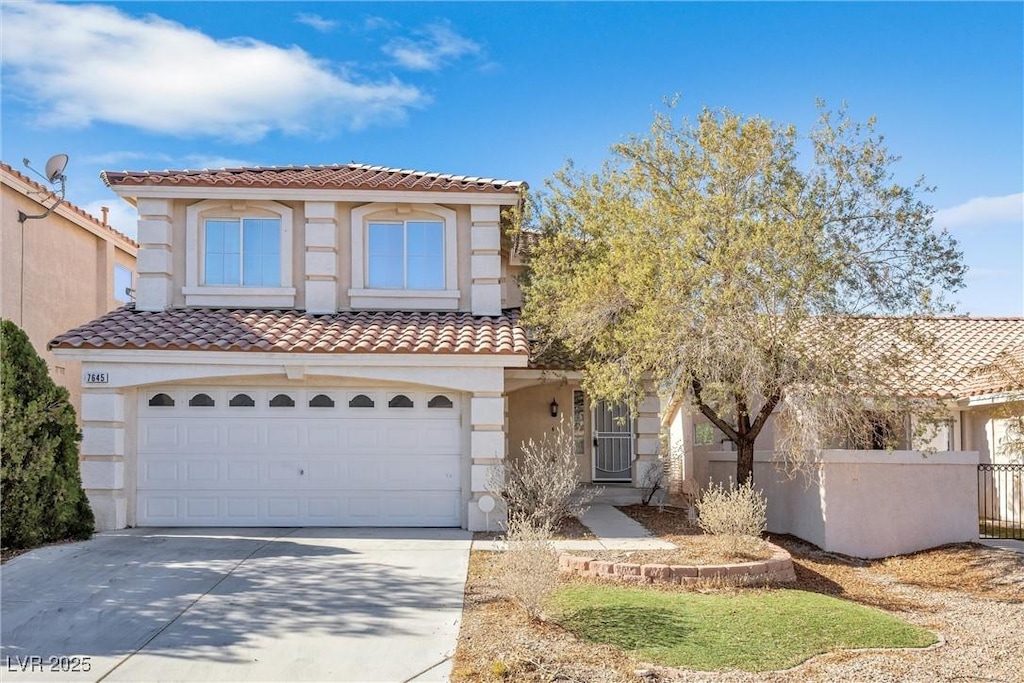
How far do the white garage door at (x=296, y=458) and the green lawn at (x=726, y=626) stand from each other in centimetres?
507

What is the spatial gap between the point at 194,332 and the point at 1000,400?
1482 cm

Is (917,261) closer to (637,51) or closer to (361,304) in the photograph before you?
(637,51)

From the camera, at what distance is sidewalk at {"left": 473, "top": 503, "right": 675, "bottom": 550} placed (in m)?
12.5

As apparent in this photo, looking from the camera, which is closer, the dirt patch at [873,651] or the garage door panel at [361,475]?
the dirt patch at [873,651]

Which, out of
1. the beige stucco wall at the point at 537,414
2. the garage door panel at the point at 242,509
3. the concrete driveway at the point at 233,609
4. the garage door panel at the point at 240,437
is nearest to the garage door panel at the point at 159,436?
the garage door panel at the point at 240,437

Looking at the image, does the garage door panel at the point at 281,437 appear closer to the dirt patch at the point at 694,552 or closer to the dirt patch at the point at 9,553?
the dirt patch at the point at 9,553

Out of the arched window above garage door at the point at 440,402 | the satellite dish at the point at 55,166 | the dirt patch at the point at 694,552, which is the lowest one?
the dirt patch at the point at 694,552

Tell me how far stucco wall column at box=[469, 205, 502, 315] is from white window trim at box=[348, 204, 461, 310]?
398 mm

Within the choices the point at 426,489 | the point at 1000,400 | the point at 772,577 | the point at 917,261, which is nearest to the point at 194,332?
the point at 426,489

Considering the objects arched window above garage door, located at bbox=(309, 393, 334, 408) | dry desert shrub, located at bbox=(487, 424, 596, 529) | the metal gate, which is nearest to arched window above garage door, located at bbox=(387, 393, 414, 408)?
arched window above garage door, located at bbox=(309, 393, 334, 408)

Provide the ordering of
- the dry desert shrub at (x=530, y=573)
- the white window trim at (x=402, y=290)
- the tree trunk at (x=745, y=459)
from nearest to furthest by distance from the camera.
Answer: the dry desert shrub at (x=530, y=573) < the tree trunk at (x=745, y=459) < the white window trim at (x=402, y=290)

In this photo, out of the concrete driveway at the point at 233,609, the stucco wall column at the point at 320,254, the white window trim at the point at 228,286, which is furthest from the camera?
the white window trim at the point at 228,286

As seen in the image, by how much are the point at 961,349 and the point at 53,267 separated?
21.1m

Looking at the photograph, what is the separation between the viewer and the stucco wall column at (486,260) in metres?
16.0
